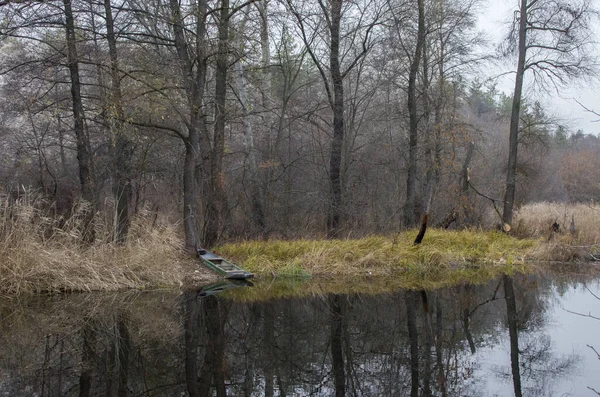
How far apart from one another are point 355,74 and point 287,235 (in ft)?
28.0

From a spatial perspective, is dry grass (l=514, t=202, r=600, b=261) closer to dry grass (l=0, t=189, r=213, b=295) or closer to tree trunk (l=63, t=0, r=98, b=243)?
dry grass (l=0, t=189, r=213, b=295)

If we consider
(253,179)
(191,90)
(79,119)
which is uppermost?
(191,90)

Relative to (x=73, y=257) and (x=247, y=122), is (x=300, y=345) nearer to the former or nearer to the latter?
(x=73, y=257)

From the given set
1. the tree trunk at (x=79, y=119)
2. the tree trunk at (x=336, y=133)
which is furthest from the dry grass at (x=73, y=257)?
the tree trunk at (x=336, y=133)

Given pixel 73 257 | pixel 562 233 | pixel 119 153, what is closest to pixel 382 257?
pixel 562 233

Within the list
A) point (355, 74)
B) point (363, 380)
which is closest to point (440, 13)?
point (355, 74)

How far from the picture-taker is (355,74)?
859 inches

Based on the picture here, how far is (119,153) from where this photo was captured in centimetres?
1675

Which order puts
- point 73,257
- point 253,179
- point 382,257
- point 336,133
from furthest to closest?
point 336,133 < point 253,179 < point 382,257 < point 73,257

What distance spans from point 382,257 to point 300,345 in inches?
294

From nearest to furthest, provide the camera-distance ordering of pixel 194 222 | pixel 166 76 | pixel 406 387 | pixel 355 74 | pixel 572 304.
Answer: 1. pixel 406 387
2. pixel 572 304
3. pixel 166 76
4. pixel 194 222
5. pixel 355 74

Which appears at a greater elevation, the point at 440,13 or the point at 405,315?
the point at 440,13

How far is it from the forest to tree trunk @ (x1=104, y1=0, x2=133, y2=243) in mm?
64

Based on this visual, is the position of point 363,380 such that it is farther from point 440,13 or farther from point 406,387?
point 440,13
